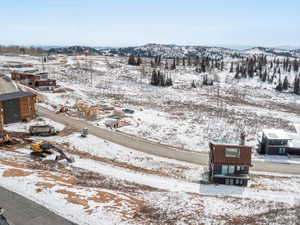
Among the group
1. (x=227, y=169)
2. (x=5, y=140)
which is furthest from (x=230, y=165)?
(x=5, y=140)

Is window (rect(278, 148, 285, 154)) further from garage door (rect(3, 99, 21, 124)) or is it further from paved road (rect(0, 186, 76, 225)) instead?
garage door (rect(3, 99, 21, 124))

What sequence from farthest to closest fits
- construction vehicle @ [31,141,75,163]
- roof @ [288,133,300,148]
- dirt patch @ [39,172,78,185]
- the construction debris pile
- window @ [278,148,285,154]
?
the construction debris pile
roof @ [288,133,300,148]
window @ [278,148,285,154]
construction vehicle @ [31,141,75,163]
dirt patch @ [39,172,78,185]

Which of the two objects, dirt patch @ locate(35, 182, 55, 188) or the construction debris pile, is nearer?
dirt patch @ locate(35, 182, 55, 188)

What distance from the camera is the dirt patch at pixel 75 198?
16.5 metres

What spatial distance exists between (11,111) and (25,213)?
2422cm

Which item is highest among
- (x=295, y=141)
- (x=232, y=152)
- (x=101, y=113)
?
(x=101, y=113)

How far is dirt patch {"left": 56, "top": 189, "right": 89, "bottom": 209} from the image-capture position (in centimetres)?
1654

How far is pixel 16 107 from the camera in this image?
3559 cm

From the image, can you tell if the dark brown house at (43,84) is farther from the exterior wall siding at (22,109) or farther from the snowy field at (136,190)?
the snowy field at (136,190)

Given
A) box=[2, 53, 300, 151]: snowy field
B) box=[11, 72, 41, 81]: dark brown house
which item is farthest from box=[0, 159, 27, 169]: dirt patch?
box=[11, 72, 41, 81]: dark brown house

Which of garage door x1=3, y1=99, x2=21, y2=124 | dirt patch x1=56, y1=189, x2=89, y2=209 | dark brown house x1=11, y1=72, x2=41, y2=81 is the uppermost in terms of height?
dark brown house x1=11, y1=72, x2=41, y2=81

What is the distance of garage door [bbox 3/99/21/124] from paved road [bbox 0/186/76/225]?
21229mm

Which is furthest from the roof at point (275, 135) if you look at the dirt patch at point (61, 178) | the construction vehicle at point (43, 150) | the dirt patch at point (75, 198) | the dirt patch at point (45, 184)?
the dirt patch at point (45, 184)

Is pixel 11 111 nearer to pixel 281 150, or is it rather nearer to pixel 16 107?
pixel 16 107
